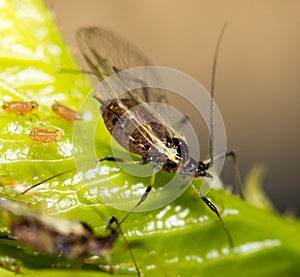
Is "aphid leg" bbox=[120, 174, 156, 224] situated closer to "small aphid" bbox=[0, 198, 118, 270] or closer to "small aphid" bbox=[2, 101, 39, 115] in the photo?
"small aphid" bbox=[0, 198, 118, 270]

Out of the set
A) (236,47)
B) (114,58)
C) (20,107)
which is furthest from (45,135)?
(236,47)

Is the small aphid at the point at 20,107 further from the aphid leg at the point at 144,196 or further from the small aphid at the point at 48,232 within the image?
the aphid leg at the point at 144,196

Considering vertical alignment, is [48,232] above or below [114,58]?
below

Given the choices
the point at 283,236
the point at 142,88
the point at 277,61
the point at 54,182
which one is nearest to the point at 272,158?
the point at 277,61

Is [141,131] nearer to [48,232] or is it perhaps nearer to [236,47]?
[48,232]

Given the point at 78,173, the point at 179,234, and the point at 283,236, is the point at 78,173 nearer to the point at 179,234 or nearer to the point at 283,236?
the point at 179,234

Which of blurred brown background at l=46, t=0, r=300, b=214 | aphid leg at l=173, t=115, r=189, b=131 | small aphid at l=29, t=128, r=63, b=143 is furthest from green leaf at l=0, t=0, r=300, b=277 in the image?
blurred brown background at l=46, t=0, r=300, b=214

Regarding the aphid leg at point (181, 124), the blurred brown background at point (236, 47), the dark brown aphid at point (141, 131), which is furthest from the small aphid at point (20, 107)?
the blurred brown background at point (236, 47)
